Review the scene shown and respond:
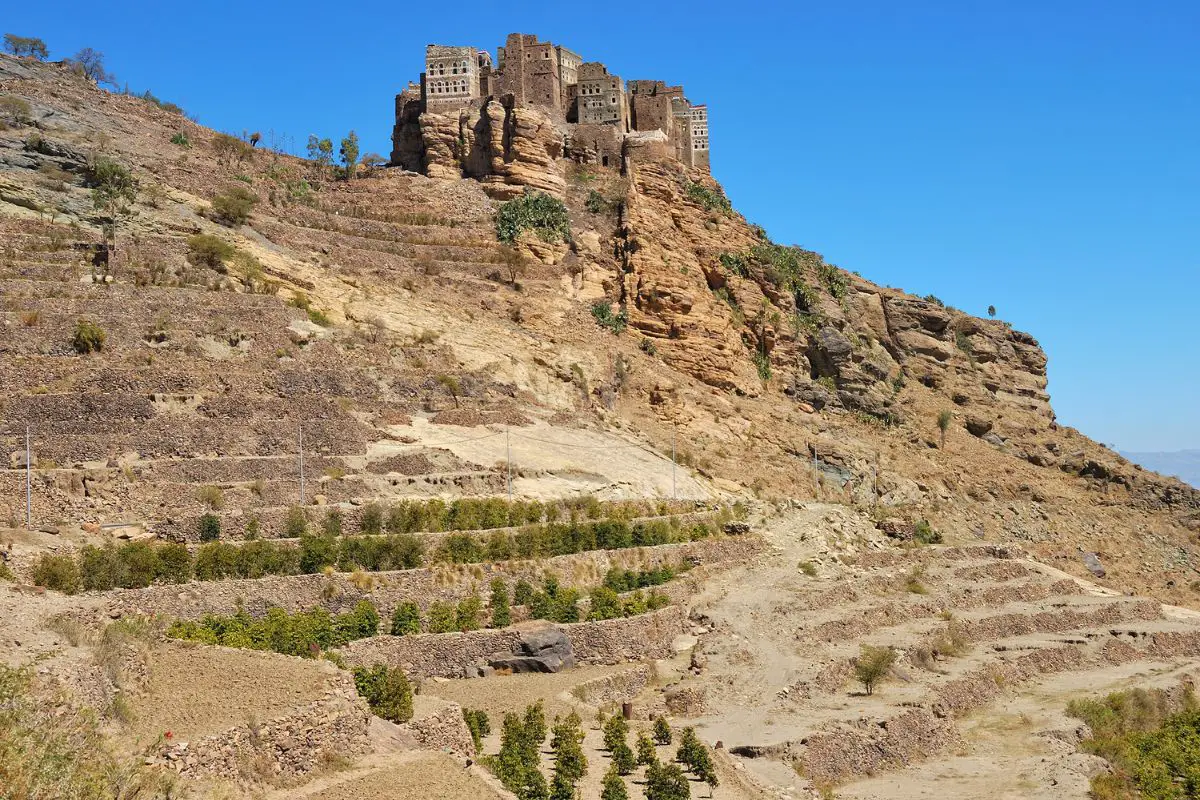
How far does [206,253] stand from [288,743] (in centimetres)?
2773

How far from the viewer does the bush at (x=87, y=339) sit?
31.7m

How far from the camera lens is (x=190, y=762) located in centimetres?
1352

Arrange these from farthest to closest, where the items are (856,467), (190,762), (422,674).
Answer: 1. (856,467)
2. (422,674)
3. (190,762)

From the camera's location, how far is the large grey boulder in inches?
966

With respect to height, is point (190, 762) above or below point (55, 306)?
below

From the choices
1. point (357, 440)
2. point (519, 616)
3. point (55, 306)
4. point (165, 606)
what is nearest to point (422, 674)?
point (519, 616)

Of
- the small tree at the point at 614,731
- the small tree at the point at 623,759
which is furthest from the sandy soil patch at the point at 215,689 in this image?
the small tree at the point at 614,731

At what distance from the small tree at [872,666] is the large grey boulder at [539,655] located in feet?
20.2

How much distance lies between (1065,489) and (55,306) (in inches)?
1657

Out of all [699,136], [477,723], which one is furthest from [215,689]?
[699,136]

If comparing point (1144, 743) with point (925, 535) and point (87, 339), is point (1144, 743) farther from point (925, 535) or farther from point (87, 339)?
point (87, 339)

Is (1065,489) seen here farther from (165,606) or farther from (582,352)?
(165,606)

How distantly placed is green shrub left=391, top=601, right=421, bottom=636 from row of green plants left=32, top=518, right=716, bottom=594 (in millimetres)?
1376

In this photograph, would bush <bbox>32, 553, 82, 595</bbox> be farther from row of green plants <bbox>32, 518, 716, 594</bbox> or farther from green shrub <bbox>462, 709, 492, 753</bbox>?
green shrub <bbox>462, 709, 492, 753</bbox>
